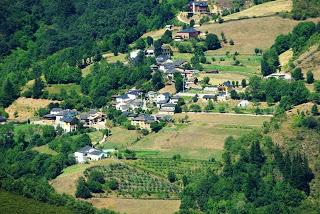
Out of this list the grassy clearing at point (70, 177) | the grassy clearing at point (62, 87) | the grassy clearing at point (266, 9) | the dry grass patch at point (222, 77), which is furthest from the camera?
the grassy clearing at point (266, 9)

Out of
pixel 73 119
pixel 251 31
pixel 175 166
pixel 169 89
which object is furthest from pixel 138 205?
pixel 251 31

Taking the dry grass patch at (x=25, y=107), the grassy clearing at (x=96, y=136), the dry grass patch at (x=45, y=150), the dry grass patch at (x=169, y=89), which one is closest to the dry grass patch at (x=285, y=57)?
the dry grass patch at (x=169, y=89)

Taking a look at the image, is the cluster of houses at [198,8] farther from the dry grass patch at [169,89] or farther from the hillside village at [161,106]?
the dry grass patch at [169,89]

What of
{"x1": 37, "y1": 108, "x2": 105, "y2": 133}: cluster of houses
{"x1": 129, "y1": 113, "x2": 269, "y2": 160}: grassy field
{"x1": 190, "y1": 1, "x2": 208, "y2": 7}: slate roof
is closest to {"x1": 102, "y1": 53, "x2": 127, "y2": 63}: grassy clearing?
{"x1": 37, "y1": 108, "x2": 105, "y2": 133}: cluster of houses

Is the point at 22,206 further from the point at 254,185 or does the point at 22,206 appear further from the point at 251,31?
the point at 251,31

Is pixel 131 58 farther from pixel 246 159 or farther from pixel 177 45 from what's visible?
pixel 246 159
